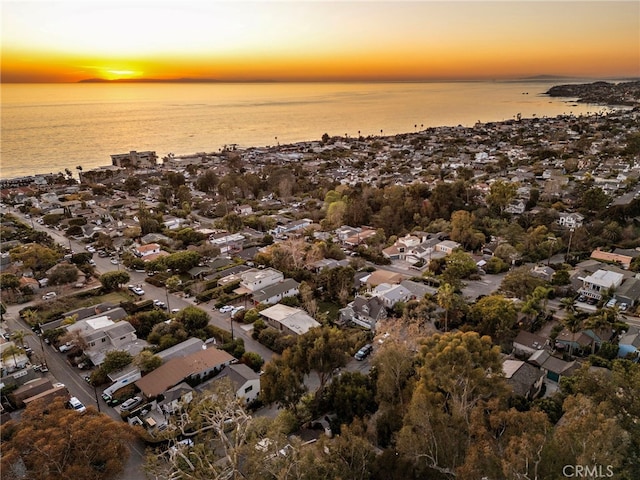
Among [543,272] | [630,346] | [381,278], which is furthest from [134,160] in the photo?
[630,346]

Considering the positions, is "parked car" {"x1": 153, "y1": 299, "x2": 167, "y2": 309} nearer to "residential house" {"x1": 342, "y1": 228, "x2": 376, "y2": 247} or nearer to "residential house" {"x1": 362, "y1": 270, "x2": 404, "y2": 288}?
"residential house" {"x1": 362, "y1": 270, "x2": 404, "y2": 288}

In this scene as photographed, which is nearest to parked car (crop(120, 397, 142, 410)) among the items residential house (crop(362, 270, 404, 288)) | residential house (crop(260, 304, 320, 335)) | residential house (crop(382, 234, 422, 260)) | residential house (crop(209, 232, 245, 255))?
residential house (crop(260, 304, 320, 335))

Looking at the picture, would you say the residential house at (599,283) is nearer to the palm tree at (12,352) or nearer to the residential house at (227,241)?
the residential house at (227,241)

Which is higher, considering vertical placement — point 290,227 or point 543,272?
point 543,272

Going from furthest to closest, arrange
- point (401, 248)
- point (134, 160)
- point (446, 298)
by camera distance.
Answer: point (134, 160), point (401, 248), point (446, 298)

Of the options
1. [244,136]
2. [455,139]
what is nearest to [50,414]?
[455,139]

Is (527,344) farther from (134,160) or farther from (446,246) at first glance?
(134,160)
